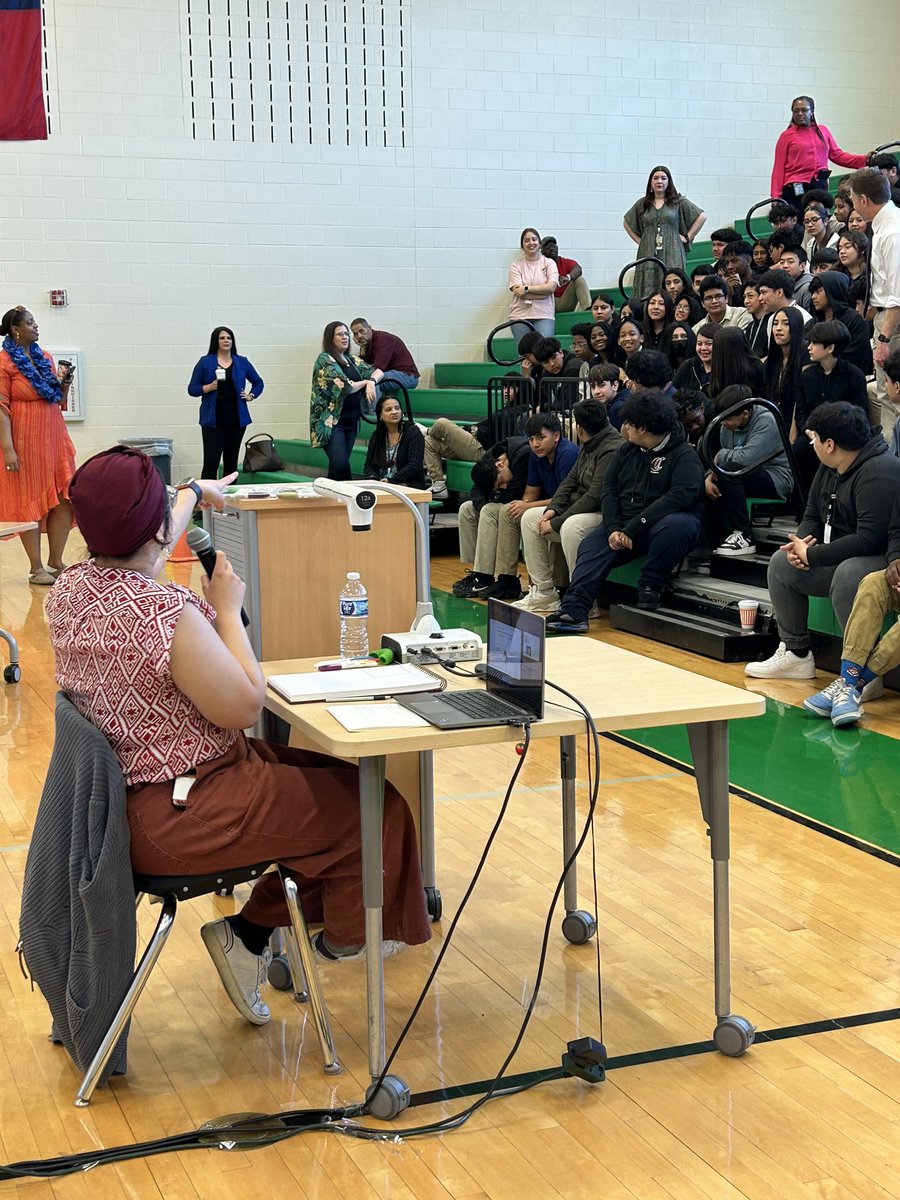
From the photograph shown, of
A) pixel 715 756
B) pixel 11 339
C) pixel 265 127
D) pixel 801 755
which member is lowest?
pixel 801 755

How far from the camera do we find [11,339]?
8219mm

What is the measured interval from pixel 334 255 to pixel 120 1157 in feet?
37.1

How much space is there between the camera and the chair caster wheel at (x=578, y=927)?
3361mm

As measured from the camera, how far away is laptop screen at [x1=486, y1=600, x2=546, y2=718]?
105 inches

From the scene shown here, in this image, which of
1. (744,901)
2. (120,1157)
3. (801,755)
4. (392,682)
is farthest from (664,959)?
(801,755)

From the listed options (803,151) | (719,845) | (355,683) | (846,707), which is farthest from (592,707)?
(803,151)

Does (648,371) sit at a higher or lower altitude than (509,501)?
higher

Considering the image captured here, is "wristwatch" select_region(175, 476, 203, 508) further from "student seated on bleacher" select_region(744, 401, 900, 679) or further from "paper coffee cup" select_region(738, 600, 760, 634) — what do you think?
"paper coffee cup" select_region(738, 600, 760, 634)

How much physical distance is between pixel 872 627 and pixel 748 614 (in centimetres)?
118

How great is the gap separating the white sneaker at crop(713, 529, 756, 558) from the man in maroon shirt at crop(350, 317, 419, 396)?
5.31m

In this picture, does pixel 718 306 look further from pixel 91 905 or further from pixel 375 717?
pixel 91 905

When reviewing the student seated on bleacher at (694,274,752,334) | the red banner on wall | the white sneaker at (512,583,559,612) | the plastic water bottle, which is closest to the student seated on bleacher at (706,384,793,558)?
the white sneaker at (512,583,559,612)

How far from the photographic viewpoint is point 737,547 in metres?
7.14

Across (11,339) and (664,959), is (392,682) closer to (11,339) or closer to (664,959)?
(664,959)
